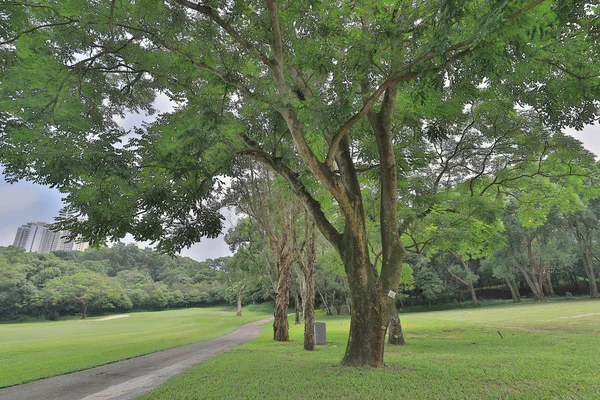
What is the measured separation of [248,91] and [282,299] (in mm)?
11202

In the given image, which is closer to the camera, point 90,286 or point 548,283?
point 548,283

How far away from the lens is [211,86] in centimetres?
760

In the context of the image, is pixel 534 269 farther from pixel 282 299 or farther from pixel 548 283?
pixel 282 299

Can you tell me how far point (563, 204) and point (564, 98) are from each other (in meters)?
7.14

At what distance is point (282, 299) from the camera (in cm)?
1528

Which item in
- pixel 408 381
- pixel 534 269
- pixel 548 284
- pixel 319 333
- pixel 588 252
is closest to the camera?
pixel 408 381

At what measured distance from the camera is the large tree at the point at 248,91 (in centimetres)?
519

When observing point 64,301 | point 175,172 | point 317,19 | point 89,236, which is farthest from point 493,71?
point 64,301

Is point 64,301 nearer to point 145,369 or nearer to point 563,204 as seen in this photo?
point 145,369

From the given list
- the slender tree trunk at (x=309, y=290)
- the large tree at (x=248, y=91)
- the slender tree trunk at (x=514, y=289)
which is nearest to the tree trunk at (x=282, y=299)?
the slender tree trunk at (x=309, y=290)

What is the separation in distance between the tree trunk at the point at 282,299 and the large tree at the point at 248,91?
7672 millimetres

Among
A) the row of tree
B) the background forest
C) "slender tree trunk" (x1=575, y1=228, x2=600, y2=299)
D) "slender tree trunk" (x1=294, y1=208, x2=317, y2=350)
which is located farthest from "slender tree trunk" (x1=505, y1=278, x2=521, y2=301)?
"slender tree trunk" (x1=294, y1=208, x2=317, y2=350)

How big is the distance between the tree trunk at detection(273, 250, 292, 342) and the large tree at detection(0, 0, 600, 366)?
7672 mm

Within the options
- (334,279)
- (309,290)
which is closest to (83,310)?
(334,279)
